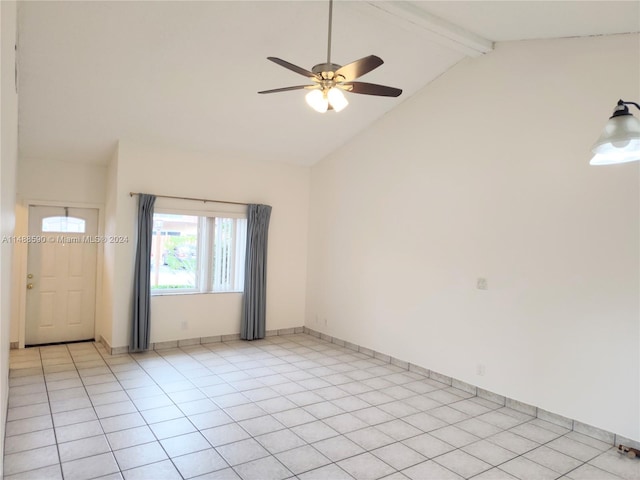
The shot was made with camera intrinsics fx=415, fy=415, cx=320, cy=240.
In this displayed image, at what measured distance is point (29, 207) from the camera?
5.50m

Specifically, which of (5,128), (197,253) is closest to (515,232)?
(5,128)

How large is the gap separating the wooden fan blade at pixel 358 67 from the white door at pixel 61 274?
15.7ft

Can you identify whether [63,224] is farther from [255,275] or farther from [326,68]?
[326,68]

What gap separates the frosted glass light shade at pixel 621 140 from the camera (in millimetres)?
2035

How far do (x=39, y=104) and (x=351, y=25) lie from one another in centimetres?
330

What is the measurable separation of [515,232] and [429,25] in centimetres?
204

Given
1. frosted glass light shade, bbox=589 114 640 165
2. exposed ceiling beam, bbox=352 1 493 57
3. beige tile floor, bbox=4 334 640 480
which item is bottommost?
beige tile floor, bbox=4 334 640 480

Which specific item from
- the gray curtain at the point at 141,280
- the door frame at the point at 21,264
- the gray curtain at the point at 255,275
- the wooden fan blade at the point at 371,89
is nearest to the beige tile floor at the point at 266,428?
the gray curtain at the point at 141,280

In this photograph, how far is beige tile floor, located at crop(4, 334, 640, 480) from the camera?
2.79 m

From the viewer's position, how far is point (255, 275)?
20.5 feet

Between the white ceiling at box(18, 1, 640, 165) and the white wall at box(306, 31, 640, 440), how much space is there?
357mm

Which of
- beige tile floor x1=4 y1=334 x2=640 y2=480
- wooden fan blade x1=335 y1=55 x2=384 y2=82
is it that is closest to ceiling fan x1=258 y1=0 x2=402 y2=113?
wooden fan blade x1=335 y1=55 x2=384 y2=82

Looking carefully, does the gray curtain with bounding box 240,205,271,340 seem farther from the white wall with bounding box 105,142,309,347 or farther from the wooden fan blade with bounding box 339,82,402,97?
the wooden fan blade with bounding box 339,82,402,97

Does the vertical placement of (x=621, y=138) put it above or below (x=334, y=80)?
below
